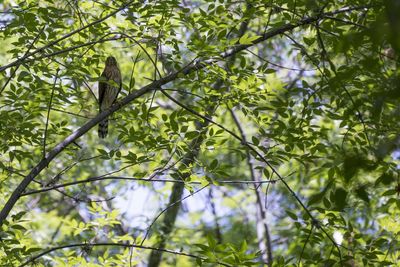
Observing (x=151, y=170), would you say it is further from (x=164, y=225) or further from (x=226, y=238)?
(x=226, y=238)

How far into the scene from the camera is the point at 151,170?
15.0ft

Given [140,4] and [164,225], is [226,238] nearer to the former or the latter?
[164,225]

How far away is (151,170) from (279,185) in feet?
19.3

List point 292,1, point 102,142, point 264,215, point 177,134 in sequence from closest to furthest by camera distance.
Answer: point 292,1
point 177,134
point 264,215
point 102,142

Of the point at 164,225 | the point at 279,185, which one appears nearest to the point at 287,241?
the point at 279,185

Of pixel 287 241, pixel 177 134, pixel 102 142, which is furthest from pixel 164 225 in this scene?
pixel 177 134

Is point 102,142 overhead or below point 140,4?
overhead

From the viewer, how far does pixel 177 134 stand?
4.46 m

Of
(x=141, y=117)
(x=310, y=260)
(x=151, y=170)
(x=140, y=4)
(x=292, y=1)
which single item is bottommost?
(x=310, y=260)

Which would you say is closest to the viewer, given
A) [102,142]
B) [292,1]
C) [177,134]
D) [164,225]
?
[292,1]

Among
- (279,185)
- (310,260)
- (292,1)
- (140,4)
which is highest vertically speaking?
(279,185)

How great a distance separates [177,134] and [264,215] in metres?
4.46

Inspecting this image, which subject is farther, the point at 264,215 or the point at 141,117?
the point at 264,215

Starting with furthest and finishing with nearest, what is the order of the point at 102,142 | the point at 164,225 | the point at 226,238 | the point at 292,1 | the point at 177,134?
the point at 226,238
the point at 102,142
the point at 164,225
the point at 177,134
the point at 292,1
